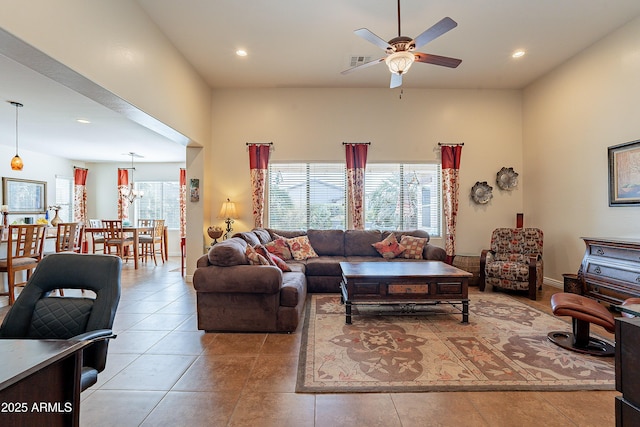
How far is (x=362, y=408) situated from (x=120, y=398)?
1.62m

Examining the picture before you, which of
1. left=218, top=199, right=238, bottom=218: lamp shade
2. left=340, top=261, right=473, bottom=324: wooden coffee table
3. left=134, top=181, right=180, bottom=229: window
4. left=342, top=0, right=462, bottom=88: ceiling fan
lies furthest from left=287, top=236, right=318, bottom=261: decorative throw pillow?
left=134, top=181, right=180, bottom=229: window

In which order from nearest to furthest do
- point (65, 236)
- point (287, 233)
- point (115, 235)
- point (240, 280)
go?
1. point (240, 280)
2. point (65, 236)
3. point (287, 233)
4. point (115, 235)

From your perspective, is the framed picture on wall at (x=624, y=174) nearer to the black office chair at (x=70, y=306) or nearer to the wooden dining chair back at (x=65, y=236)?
the black office chair at (x=70, y=306)

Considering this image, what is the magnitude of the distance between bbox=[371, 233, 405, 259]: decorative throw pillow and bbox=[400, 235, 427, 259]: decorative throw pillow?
0.26ft

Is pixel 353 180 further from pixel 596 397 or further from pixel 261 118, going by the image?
pixel 596 397

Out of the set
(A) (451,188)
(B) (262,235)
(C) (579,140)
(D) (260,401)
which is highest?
(C) (579,140)

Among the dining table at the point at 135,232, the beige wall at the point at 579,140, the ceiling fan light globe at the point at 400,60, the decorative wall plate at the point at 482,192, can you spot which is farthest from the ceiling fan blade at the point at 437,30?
the dining table at the point at 135,232

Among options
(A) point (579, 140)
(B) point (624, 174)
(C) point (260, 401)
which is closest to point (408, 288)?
(C) point (260, 401)

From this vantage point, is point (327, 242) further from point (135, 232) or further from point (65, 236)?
point (135, 232)

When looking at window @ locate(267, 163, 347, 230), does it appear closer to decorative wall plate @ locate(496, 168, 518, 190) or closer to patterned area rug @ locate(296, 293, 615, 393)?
patterned area rug @ locate(296, 293, 615, 393)

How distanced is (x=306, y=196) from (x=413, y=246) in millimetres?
2191

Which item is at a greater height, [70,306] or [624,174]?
[624,174]

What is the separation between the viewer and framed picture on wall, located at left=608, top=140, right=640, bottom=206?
3.68 metres

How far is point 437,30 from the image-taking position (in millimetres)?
2672
